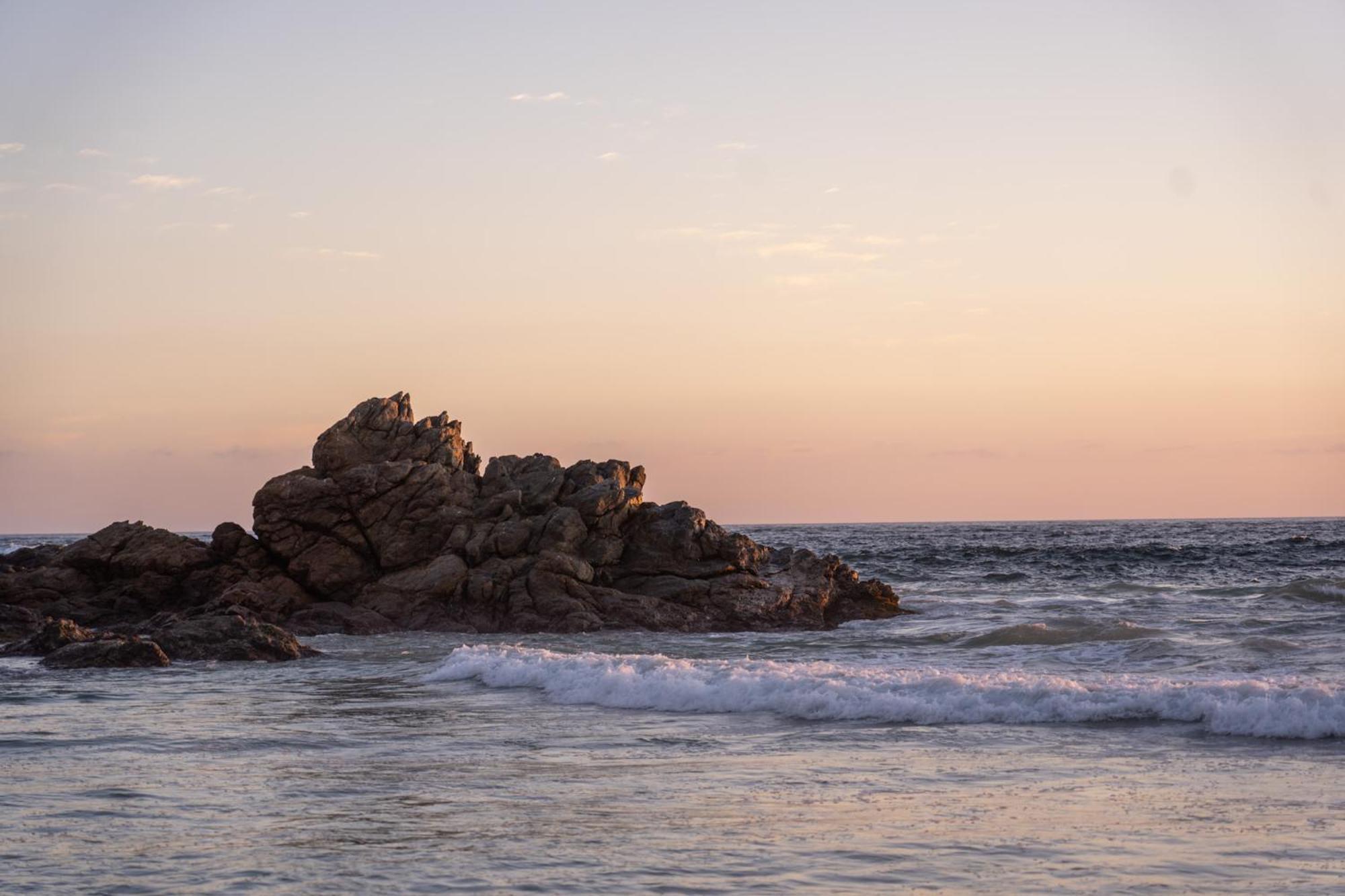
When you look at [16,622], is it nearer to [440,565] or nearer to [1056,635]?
[440,565]

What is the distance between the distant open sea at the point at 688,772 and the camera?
26.2 feet

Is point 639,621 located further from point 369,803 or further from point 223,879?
point 223,879

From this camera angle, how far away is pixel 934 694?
15273mm

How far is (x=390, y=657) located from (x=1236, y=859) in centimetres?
1690

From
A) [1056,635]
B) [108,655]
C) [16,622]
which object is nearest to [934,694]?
[1056,635]

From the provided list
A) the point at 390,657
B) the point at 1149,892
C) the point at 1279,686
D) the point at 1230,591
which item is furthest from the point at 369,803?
the point at 1230,591

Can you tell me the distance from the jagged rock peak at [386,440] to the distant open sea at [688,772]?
31.9 feet

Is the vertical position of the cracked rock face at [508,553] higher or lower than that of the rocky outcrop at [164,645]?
higher

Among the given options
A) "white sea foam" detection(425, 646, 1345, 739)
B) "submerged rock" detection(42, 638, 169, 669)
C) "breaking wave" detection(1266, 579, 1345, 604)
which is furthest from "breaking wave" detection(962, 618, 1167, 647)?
"submerged rock" detection(42, 638, 169, 669)

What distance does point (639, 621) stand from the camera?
92.2ft

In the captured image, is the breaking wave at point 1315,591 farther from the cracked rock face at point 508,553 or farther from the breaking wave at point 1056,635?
the cracked rock face at point 508,553

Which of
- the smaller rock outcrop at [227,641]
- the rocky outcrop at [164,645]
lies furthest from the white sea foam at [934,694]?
the rocky outcrop at [164,645]

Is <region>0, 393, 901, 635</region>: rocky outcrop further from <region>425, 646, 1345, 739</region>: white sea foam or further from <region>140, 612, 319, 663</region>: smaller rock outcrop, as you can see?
<region>425, 646, 1345, 739</region>: white sea foam

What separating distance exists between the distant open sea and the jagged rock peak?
31.9 ft
